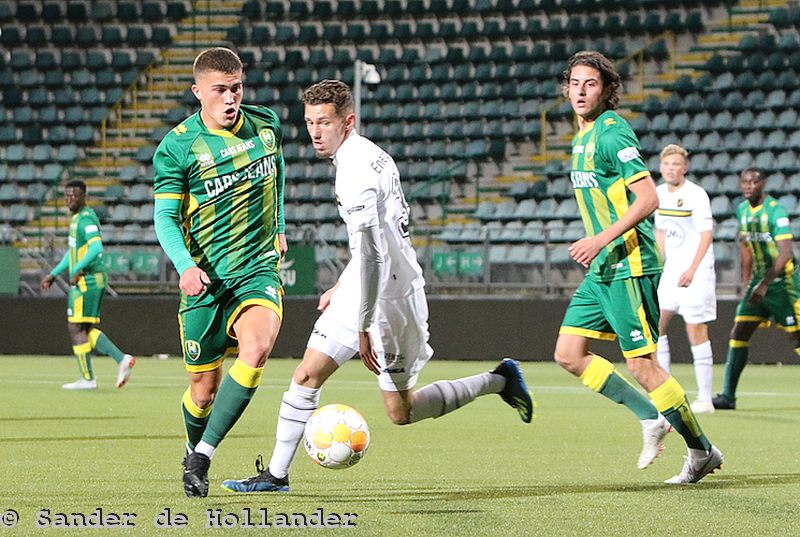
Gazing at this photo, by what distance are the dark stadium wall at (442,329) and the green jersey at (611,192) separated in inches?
505

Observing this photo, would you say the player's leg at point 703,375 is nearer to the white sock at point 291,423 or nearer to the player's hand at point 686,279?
the player's hand at point 686,279

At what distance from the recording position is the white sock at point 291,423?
646 centimetres

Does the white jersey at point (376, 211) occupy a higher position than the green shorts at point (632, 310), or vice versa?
the white jersey at point (376, 211)

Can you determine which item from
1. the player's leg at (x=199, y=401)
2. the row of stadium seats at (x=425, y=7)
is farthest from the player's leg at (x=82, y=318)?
the row of stadium seats at (x=425, y=7)

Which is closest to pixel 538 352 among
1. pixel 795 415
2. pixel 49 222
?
pixel 795 415

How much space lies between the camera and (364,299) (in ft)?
19.8

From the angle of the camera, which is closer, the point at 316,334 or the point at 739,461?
the point at 316,334

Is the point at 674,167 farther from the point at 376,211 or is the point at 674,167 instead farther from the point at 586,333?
the point at 376,211

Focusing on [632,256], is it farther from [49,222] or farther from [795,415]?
[49,222]

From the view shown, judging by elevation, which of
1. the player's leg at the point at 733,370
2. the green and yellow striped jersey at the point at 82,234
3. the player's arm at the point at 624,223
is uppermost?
the player's arm at the point at 624,223

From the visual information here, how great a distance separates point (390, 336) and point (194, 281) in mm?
958

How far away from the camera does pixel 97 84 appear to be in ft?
100

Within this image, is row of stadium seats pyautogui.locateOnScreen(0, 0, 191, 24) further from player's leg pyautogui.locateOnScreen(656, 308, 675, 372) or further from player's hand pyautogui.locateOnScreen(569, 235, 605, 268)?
player's hand pyautogui.locateOnScreen(569, 235, 605, 268)

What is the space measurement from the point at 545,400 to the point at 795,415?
257 centimetres
